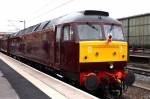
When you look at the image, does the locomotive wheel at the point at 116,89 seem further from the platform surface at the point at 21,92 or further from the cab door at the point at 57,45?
the platform surface at the point at 21,92

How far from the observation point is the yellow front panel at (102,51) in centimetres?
1110

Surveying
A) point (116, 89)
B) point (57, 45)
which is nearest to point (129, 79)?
point (116, 89)

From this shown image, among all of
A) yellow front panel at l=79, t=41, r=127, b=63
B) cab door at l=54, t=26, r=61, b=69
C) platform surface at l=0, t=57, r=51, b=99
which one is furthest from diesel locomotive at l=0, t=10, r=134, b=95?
platform surface at l=0, t=57, r=51, b=99

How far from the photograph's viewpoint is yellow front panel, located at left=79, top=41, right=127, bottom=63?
36.4 ft

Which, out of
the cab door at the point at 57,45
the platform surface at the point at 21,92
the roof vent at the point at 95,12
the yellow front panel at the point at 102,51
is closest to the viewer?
the platform surface at the point at 21,92

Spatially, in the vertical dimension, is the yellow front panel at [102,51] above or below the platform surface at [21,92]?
above

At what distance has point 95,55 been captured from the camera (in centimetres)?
1133

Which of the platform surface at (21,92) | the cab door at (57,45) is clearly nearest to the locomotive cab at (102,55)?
the cab door at (57,45)

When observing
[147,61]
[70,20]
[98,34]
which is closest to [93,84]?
[98,34]

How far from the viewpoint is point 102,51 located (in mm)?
11391

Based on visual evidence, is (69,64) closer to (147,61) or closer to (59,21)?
(59,21)

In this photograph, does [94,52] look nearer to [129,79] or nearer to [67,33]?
[67,33]

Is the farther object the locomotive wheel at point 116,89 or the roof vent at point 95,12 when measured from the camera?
the roof vent at point 95,12

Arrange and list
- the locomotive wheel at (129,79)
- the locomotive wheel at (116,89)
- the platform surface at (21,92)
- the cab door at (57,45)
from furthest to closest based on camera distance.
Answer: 1. the cab door at (57,45)
2. the locomotive wheel at (129,79)
3. the locomotive wheel at (116,89)
4. the platform surface at (21,92)
